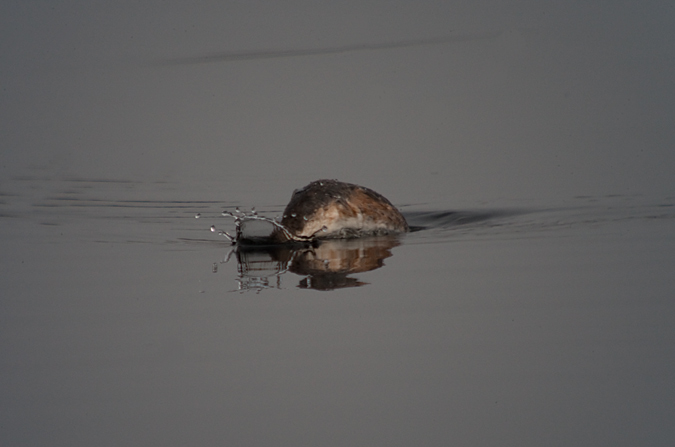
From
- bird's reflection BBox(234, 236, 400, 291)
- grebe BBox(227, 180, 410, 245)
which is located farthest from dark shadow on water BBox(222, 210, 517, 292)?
grebe BBox(227, 180, 410, 245)

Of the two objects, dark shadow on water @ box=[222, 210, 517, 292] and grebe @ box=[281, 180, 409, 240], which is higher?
grebe @ box=[281, 180, 409, 240]

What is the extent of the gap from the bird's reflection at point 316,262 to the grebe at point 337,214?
19 cm

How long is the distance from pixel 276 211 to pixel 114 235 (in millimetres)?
2467

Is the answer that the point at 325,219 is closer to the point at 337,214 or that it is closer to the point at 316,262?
the point at 337,214

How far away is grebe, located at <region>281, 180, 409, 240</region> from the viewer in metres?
8.74

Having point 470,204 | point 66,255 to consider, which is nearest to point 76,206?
point 66,255

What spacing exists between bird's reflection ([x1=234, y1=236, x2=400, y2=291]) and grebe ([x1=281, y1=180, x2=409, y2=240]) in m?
0.19

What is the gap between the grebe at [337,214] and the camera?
344 inches

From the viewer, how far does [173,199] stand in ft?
40.9

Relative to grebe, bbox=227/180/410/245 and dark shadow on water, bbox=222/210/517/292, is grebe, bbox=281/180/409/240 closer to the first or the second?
grebe, bbox=227/180/410/245

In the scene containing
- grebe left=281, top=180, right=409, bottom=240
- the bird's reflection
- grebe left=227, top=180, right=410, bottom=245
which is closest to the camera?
the bird's reflection

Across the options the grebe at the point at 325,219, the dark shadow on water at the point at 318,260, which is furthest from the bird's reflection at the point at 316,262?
the grebe at the point at 325,219

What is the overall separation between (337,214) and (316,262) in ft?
5.62

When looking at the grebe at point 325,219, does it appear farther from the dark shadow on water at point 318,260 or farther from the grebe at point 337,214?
the dark shadow on water at point 318,260
